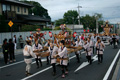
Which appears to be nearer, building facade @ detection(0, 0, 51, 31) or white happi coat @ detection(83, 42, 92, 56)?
white happi coat @ detection(83, 42, 92, 56)

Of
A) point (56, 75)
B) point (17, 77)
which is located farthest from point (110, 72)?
point (17, 77)

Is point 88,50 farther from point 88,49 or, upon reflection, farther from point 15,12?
point 15,12

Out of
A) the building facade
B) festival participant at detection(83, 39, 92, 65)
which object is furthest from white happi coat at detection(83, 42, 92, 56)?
the building facade

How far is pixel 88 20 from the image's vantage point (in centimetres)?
5872

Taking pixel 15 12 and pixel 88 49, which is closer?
pixel 88 49

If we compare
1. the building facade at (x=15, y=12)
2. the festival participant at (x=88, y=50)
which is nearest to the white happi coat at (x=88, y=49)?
Result: the festival participant at (x=88, y=50)

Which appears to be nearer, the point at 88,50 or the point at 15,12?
the point at 88,50

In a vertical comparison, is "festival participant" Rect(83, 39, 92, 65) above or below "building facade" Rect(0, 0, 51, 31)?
below

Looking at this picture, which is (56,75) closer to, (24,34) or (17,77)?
(17,77)

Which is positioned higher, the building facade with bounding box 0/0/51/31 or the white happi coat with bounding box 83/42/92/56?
the building facade with bounding box 0/0/51/31

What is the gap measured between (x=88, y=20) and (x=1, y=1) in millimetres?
38426

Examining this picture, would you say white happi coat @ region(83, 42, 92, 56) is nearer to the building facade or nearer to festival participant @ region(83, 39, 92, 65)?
festival participant @ region(83, 39, 92, 65)

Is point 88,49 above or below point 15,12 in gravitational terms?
below

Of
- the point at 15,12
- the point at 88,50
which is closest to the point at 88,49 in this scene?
the point at 88,50
